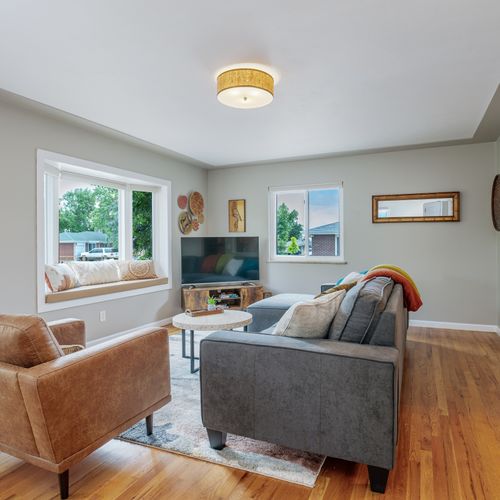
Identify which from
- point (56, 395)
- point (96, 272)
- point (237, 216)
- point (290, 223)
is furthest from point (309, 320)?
point (237, 216)

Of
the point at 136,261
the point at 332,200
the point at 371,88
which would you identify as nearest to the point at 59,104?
the point at 136,261

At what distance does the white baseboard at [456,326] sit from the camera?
15.2 feet

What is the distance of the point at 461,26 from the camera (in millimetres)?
2125

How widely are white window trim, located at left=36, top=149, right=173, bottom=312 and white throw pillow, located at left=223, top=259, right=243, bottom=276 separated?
0.85m

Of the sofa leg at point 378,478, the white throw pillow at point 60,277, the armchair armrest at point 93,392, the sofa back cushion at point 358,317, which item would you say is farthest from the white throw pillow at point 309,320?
the white throw pillow at point 60,277

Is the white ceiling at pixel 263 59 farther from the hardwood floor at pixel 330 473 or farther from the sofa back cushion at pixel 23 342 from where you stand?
the hardwood floor at pixel 330 473

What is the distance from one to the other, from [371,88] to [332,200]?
2595mm

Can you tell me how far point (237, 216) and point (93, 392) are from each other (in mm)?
4526

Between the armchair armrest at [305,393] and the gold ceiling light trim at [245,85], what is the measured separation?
1720mm

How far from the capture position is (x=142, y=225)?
5207mm

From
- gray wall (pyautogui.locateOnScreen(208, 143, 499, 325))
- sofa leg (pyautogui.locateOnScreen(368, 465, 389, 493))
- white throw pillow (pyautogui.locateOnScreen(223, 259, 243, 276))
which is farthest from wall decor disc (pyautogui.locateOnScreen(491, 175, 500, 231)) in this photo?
sofa leg (pyautogui.locateOnScreen(368, 465, 389, 493))

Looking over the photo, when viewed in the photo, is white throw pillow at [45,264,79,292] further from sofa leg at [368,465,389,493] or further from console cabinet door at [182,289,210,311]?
sofa leg at [368,465,389,493]

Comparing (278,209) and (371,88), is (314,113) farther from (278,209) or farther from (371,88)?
(278,209)

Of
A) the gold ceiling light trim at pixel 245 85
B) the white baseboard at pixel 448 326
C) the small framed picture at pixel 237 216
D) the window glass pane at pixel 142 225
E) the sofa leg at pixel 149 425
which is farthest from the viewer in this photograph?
the small framed picture at pixel 237 216
